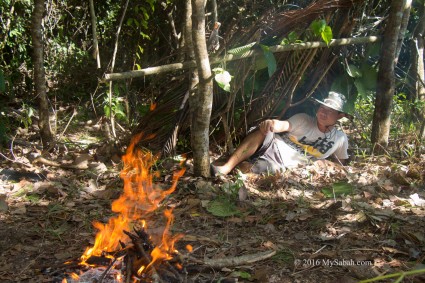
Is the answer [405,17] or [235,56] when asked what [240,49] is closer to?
[235,56]

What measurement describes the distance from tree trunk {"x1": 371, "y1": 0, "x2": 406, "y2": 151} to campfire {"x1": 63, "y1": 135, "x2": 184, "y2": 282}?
2478 millimetres

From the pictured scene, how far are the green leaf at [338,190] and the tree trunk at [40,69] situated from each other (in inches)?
111

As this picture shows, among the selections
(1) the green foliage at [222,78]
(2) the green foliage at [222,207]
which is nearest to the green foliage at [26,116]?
(1) the green foliage at [222,78]

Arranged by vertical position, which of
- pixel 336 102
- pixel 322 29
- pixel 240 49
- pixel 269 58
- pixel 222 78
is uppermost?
pixel 322 29

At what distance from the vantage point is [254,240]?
122 inches

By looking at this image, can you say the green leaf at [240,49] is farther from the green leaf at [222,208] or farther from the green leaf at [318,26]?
the green leaf at [222,208]

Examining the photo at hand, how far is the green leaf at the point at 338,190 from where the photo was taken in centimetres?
388

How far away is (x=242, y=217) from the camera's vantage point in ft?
11.4

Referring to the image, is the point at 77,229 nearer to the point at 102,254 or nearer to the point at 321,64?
the point at 102,254

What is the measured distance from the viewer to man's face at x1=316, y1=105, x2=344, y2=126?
15.5ft

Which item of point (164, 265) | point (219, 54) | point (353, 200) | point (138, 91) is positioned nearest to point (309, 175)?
point (353, 200)

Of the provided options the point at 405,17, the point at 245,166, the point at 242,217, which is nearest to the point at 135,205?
the point at 242,217

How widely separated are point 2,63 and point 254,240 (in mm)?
4921

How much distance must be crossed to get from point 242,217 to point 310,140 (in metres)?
1.71
